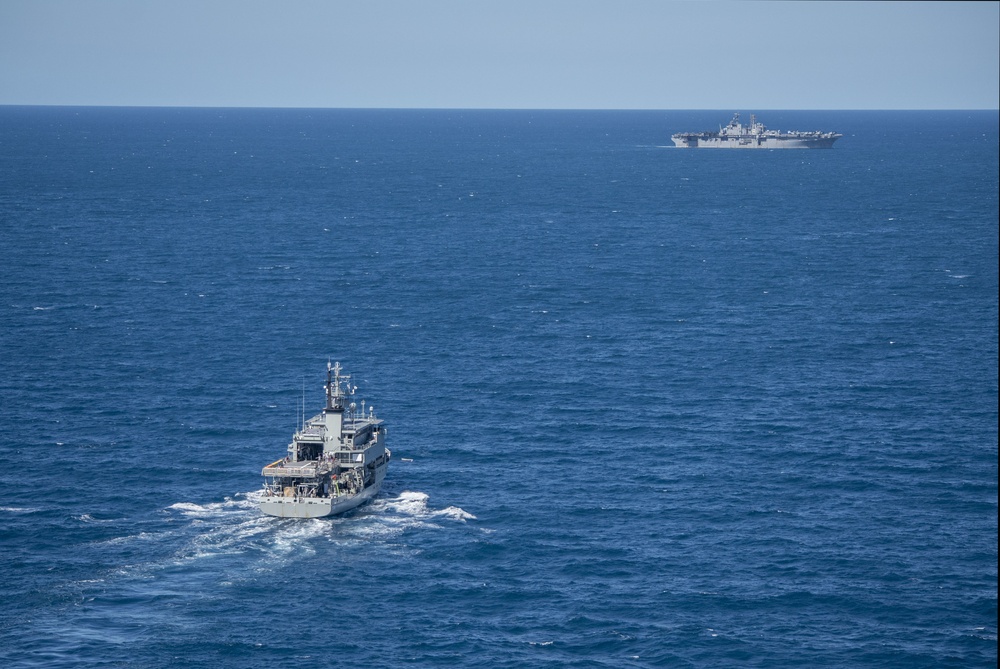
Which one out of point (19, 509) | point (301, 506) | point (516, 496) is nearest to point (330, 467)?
point (301, 506)

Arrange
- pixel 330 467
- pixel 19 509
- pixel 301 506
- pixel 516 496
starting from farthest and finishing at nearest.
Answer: pixel 516 496 < pixel 330 467 < pixel 19 509 < pixel 301 506

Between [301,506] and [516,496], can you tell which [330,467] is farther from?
[516,496]

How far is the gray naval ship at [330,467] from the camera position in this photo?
111062 mm

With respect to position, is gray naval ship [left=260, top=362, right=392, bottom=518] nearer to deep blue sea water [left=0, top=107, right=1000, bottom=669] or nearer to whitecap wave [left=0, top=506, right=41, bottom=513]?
deep blue sea water [left=0, top=107, right=1000, bottom=669]

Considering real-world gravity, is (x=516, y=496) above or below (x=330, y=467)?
below

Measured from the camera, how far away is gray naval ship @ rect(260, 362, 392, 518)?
111m

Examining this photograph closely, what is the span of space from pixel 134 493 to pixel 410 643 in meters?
38.9

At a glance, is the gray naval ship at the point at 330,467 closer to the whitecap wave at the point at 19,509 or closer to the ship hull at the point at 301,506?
the ship hull at the point at 301,506

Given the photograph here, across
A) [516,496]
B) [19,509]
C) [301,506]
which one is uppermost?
[301,506]

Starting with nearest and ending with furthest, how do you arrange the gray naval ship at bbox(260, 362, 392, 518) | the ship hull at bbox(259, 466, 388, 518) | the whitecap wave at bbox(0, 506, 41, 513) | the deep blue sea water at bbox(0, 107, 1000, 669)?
the deep blue sea water at bbox(0, 107, 1000, 669) → the ship hull at bbox(259, 466, 388, 518) → the gray naval ship at bbox(260, 362, 392, 518) → the whitecap wave at bbox(0, 506, 41, 513)

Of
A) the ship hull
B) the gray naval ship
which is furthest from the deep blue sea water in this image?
the gray naval ship

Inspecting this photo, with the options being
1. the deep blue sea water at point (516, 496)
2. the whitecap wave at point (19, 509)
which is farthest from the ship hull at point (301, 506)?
the whitecap wave at point (19, 509)

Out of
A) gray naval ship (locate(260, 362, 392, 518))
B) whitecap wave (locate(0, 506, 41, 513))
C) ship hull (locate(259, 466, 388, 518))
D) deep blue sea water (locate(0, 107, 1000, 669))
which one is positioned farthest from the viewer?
whitecap wave (locate(0, 506, 41, 513))

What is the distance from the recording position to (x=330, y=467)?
116 metres
